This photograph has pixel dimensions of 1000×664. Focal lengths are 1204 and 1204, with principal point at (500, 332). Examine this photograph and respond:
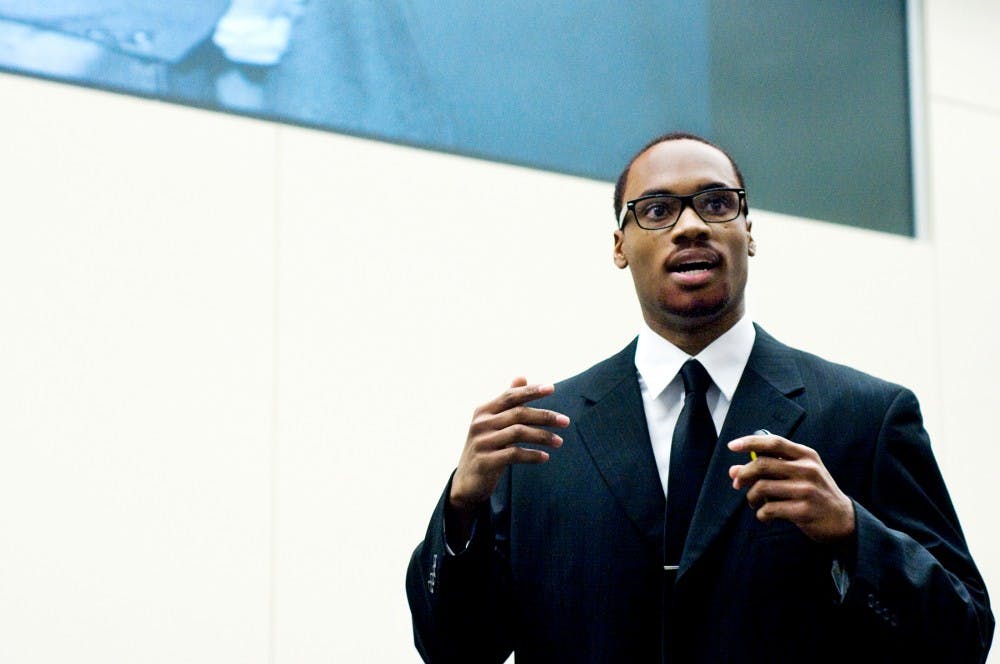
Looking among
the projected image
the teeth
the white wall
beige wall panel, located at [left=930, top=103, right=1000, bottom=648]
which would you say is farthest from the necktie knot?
beige wall panel, located at [left=930, top=103, right=1000, bottom=648]

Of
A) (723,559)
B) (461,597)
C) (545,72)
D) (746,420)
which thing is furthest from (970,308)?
(461,597)

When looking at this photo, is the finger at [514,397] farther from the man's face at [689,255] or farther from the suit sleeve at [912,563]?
the suit sleeve at [912,563]

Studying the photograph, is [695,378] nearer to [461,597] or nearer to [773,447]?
[773,447]

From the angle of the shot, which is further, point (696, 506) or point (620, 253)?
point (620, 253)

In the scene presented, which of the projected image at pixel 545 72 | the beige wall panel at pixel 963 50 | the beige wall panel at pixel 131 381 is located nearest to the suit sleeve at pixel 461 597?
the beige wall panel at pixel 131 381

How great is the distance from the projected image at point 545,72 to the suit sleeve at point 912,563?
6.54 ft

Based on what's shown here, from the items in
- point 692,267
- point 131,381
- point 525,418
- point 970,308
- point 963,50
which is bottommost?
point 525,418

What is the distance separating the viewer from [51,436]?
8.76 feet

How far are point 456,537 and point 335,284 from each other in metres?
1.54

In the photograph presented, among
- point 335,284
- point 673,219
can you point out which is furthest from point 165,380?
point 673,219

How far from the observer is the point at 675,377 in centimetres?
180

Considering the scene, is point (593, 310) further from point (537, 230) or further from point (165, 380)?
point (165, 380)

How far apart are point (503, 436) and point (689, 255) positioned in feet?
1.45

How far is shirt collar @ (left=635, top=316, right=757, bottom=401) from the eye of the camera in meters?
1.77
